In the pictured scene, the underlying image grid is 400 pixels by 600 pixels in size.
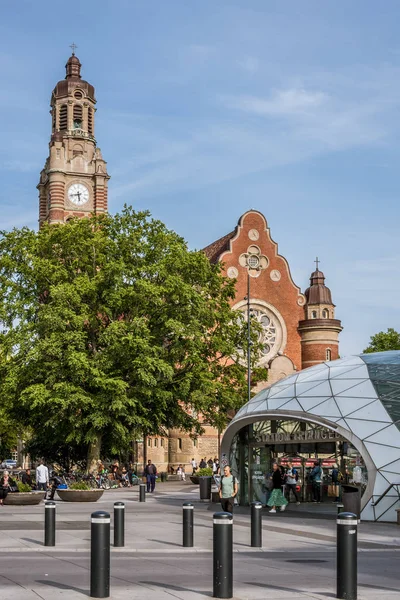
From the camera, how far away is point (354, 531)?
31.1 ft

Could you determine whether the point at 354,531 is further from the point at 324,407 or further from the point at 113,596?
the point at 324,407

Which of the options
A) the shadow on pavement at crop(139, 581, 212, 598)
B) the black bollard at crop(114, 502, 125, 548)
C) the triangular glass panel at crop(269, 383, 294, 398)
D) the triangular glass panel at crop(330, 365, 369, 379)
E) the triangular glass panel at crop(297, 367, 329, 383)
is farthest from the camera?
the triangular glass panel at crop(269, 383, 294, 398)

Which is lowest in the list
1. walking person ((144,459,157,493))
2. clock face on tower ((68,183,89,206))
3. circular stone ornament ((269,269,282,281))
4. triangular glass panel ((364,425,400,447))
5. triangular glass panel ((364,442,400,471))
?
walking person ((144,459,157,493))

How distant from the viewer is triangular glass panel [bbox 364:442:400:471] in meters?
23.2

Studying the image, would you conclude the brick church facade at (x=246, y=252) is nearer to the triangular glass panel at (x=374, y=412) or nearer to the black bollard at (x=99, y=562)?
the triangular glass panel at (x=374, y=412)

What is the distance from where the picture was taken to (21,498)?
28.5m

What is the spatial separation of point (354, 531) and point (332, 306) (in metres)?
70.5

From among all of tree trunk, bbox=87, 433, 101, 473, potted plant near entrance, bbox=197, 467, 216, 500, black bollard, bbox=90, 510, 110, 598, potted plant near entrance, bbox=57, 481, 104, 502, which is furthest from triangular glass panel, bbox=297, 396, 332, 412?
tree trunk, bbox=87, 433, 101, 473

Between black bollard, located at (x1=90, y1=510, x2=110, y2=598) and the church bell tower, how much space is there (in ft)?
212

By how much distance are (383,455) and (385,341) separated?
47990 millimetres

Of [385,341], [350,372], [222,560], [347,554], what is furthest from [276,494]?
[385,341]

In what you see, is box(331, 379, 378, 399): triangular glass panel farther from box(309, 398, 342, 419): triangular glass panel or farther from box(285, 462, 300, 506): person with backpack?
box(285, 462, 300, 506): person with backpack

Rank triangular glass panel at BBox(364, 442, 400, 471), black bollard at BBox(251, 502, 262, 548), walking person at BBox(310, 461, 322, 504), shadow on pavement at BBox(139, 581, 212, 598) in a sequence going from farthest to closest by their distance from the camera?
walking person at BBox(310, 461, 322, 504) → triangular glass panel at BBox(364, 442, 400, 471) → black bollard at BBox(251, 502, 262, 548) → shadow on pavement at BBox(139, 581, 212, 598)

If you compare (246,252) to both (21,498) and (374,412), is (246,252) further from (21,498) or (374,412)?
(374,412)
